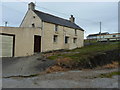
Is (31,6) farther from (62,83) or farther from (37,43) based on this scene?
(62,83)

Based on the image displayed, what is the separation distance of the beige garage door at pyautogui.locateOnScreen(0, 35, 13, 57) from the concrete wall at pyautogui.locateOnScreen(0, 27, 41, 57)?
67cm

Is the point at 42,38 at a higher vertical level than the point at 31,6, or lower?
lower

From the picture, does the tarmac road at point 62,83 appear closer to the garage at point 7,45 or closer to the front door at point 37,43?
the garage at point 7,45

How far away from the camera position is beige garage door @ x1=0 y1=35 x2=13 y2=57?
1753cm

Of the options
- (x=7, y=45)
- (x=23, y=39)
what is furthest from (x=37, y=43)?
(x=7, y=45)

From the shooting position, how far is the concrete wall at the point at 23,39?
18328 millimetres

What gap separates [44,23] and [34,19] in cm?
219

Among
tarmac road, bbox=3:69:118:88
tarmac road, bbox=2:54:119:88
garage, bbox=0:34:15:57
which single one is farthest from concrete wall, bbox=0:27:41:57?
tarmac road, bbox=3:69:118:88

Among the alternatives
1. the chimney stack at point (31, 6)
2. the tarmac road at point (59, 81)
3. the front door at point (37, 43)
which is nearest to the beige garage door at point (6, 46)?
the front door at point (37, 43)

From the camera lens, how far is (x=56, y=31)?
77.8 feet

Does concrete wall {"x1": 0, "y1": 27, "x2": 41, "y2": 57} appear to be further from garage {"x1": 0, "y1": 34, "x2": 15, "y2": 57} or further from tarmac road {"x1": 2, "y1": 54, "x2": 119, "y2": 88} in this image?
tarmac road {"x1": 2, "y1": 54, "x2": 119, "y2": 88}

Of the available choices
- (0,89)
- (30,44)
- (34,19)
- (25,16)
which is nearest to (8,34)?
(30,44)

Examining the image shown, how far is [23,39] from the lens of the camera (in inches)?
741

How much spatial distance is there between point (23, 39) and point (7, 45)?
2313mm
